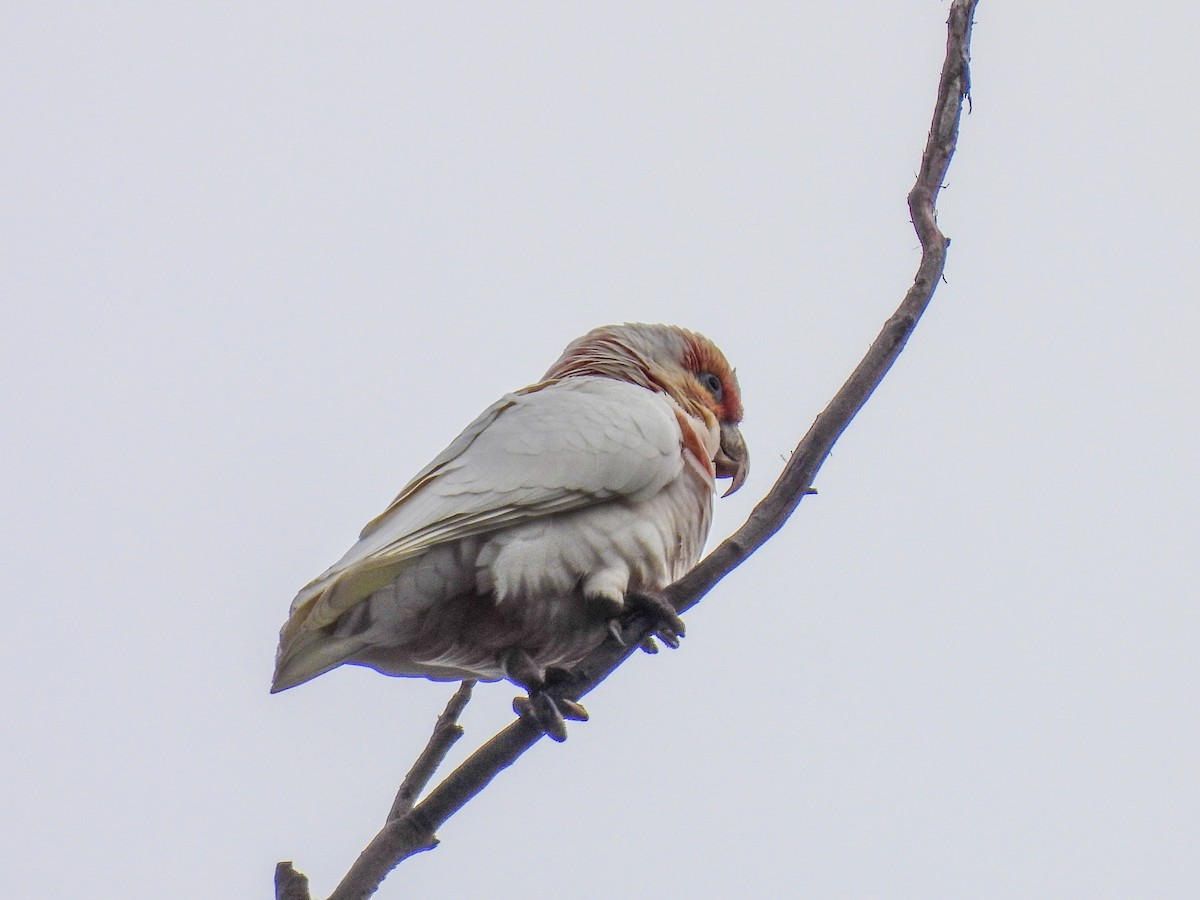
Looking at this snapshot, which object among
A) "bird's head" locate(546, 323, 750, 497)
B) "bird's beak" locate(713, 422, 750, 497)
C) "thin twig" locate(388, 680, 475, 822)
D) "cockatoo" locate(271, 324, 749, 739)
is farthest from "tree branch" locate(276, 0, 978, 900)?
"bird's beak" locate(713, 422, 750, 497)

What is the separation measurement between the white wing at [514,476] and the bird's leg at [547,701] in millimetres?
495

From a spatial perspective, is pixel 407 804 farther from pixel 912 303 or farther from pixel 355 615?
pixel 912 303

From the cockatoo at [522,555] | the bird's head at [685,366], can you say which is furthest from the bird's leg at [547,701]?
the bird's head at [685,366]

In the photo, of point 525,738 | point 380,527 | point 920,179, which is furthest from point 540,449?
point 920,179

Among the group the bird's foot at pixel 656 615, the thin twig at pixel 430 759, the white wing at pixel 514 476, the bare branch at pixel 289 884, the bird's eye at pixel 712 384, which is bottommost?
the bare branch at pixel 289 884

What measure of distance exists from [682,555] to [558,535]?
639mm

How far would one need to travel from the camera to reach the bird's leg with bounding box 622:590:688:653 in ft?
12.1

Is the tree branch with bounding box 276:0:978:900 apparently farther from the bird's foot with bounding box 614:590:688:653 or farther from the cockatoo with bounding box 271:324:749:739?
the cockatoo with bounding box 271:324:749:739

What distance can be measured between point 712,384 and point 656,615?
188cm

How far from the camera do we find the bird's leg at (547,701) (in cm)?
352

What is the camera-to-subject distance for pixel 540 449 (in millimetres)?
3994

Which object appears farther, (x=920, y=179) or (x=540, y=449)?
(x=540, y=449)

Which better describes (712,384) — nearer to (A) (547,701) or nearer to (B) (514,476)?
(B) (514,476)

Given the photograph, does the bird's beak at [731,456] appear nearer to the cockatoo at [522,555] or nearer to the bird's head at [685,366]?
the bird's head at [685,366]
